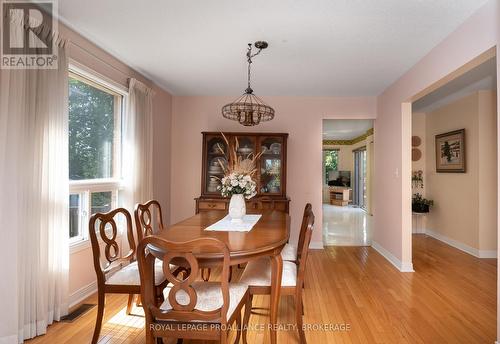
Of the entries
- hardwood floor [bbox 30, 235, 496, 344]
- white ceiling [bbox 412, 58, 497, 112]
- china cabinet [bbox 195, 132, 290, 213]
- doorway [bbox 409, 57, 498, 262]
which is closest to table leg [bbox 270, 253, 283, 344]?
hardwood floor [bbox 30, 235, 496, 344]

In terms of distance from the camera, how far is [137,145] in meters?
3.43

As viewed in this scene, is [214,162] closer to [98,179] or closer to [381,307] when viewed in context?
[98,179]

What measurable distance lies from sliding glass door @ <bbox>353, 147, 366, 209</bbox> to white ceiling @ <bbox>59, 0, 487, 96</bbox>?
20.5 feet

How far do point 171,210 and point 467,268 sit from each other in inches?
168

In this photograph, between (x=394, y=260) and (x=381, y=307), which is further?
(x=394, y=260)

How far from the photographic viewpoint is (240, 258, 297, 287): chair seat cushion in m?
1.93

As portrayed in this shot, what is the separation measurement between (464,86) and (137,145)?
14.7 ft

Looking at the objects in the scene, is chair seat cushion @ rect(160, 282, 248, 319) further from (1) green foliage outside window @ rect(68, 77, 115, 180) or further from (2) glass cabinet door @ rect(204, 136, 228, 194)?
(2) glass cabinet door @ rect(204, 136, 228, 194)

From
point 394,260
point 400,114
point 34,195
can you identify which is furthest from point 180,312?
point 400,114

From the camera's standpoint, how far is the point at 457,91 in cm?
423

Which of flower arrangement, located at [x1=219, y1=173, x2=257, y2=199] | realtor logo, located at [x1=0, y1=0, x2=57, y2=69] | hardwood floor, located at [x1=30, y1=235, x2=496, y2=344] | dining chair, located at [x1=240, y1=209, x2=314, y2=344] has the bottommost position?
hardwood floor, located at [x1=30, y1=235, x2=496, y2=344]

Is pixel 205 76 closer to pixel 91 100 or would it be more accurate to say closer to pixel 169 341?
pixel 91 100

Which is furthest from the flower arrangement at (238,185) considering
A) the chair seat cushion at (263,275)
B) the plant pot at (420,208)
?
the plant pot at (420,208)

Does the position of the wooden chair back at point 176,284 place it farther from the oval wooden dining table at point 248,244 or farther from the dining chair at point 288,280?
the dining chair at point 288,280
